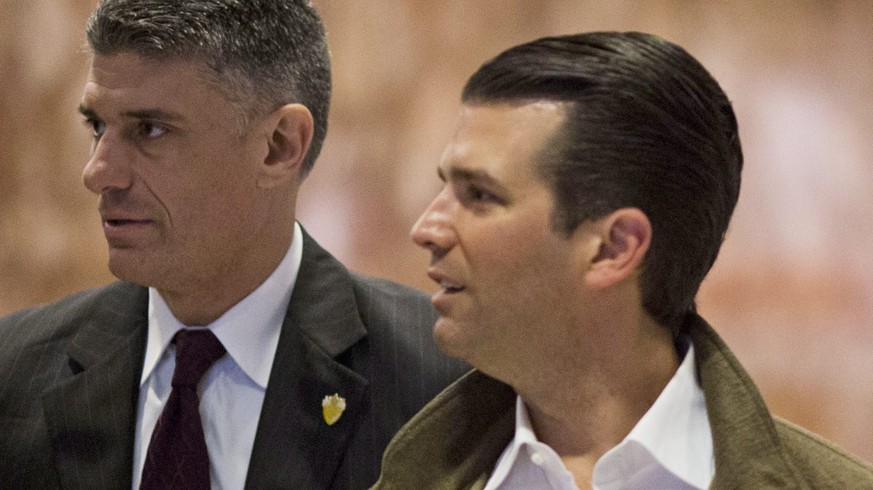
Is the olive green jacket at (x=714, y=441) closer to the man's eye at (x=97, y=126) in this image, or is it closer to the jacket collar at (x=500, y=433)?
the jacket collar at (x=500, y=433)

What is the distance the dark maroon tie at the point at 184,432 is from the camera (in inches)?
81.2

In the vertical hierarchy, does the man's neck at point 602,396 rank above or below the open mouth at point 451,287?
below

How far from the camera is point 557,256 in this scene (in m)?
1.79

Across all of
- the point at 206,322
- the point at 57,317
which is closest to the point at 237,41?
the point at 206,322

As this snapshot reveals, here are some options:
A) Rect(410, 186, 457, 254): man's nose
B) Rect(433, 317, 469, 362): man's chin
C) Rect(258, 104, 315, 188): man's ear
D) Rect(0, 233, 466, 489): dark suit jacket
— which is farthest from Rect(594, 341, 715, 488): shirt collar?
Rect(258, 104, 315, 188): man's ear

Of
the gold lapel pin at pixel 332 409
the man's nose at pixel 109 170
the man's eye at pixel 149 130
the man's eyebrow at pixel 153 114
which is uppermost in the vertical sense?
the man's eyebrow at pixel 153 114

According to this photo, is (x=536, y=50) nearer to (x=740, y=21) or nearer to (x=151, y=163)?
(x=151, y=163)

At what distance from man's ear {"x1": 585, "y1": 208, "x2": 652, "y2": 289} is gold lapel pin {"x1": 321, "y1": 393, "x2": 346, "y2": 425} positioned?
1.70 feet

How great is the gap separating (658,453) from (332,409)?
56cm

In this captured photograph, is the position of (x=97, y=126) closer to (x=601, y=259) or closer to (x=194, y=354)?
(x=194, y=354)

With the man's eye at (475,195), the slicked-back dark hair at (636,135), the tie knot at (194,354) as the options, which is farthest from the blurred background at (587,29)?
the man's eye at (475,195)

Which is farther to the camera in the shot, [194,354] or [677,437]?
[194,354]

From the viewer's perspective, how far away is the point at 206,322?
86.2 inches

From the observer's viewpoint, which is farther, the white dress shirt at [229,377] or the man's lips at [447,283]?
the white dress shirt at [229,377]
